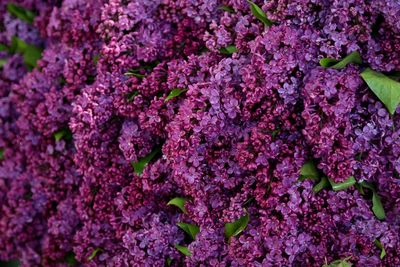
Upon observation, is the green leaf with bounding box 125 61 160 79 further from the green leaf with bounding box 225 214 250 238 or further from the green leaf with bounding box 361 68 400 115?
the green leaf with bounding box 361 68 400 115

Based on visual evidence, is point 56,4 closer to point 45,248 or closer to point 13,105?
point 13,105

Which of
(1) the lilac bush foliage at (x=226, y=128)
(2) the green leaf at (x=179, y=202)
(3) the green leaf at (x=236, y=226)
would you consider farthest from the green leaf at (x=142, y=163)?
(3) the green leaf at (x=236, y=226)

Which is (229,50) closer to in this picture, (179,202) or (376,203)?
(179,202)

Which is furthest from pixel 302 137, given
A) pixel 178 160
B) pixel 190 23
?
pixel 190 23

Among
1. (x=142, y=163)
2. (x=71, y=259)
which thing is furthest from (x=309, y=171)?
(x=71, y=259)

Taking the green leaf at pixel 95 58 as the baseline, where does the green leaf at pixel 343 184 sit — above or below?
below

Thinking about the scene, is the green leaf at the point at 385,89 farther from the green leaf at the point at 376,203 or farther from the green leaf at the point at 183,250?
the green leaf at the point at 183,250
